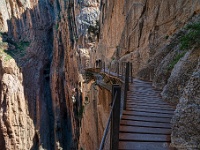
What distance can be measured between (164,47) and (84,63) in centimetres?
1630

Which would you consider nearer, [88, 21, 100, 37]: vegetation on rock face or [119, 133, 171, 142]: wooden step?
[119, 133, 171, 142]: wooden step

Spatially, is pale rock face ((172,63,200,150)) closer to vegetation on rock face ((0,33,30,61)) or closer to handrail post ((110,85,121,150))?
handrail post ((110,85,121,150))

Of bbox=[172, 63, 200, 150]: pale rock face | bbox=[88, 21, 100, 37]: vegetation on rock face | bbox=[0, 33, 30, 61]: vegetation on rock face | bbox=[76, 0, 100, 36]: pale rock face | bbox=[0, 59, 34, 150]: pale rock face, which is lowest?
bbox=[0, 59, 34, 150]: pale rock face

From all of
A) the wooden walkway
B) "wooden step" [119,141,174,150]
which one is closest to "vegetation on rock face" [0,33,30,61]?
the wooden walkway

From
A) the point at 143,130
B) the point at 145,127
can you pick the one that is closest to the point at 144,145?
the point at 143,130

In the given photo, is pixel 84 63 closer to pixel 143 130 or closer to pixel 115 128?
pixel 143 130

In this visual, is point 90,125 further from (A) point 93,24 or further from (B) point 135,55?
(A) point 93,24

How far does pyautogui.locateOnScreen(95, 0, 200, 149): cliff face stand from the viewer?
2307mm

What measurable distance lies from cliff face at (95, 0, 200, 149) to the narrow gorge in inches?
0.5

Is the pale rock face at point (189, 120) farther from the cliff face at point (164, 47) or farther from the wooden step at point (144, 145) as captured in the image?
the wooden step at point (144, 145)

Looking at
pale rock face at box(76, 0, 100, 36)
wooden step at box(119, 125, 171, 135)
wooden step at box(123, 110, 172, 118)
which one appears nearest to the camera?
wooden step at box(119, 125, 171, 135)

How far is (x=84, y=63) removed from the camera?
23328 mm

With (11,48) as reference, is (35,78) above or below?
below

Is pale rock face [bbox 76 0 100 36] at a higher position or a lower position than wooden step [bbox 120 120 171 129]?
higher
